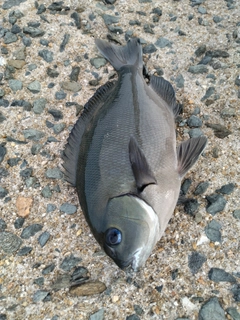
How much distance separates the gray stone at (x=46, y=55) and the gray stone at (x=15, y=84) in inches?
19.8

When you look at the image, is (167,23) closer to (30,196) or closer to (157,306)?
(30,196)

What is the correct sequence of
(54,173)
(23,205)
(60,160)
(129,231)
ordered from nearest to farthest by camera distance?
(129,231), (23,205), (54,173), (60,160)

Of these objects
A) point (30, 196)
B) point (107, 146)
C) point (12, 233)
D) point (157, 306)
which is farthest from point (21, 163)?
point (157, 306)

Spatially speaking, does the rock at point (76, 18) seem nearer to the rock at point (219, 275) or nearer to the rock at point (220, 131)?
the rock at point (220, 131)

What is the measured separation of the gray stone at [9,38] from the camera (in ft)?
15.7

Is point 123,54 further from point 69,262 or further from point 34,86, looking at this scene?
point 69,262

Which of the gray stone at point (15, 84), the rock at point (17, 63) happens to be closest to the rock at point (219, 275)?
the gray stone at point (15, 84)

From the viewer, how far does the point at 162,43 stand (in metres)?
4.79

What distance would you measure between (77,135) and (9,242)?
1.23 metres

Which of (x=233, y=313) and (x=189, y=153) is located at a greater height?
(x=189, y=153)

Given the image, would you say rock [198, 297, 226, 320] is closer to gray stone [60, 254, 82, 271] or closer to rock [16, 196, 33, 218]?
gray stone [60, 254, 82, 271]

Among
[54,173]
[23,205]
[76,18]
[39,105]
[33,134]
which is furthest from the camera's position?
[76,18]

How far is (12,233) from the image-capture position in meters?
3.45

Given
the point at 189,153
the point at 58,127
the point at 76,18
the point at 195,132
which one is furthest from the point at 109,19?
the point at 189,153
